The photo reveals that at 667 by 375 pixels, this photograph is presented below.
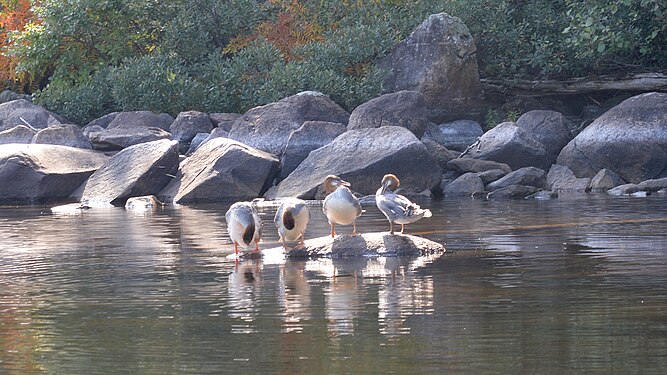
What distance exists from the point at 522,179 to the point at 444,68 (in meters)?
5.33

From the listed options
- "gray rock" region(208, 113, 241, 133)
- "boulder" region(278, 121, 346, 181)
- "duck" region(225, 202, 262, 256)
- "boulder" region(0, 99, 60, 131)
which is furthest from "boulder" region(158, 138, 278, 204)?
"duck" region(225, 202, 262, 256)

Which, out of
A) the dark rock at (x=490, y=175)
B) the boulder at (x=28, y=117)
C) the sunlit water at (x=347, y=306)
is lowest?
the sunlit water at (x=347, y=306)

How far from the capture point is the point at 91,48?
28.7 meters

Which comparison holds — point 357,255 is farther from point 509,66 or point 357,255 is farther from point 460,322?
point 509,66

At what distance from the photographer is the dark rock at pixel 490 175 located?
66.9ft

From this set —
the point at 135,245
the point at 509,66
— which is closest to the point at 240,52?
the point at 509,66

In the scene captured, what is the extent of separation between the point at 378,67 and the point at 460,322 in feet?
60.7

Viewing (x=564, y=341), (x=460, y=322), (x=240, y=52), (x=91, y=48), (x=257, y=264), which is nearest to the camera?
(x=564, y=341)

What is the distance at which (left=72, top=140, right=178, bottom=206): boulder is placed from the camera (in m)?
20.6

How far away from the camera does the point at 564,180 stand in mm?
20625

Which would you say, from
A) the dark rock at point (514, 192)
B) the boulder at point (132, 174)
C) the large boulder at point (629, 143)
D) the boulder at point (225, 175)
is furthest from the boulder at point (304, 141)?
the large boulder at point (629, 143)

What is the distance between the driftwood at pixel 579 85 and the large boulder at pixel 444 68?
859 millimetres

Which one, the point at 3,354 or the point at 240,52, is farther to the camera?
the point at 240,52

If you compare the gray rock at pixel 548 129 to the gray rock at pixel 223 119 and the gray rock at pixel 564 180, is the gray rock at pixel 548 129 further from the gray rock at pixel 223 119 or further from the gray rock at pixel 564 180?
the gray rock at pixel 223 119
